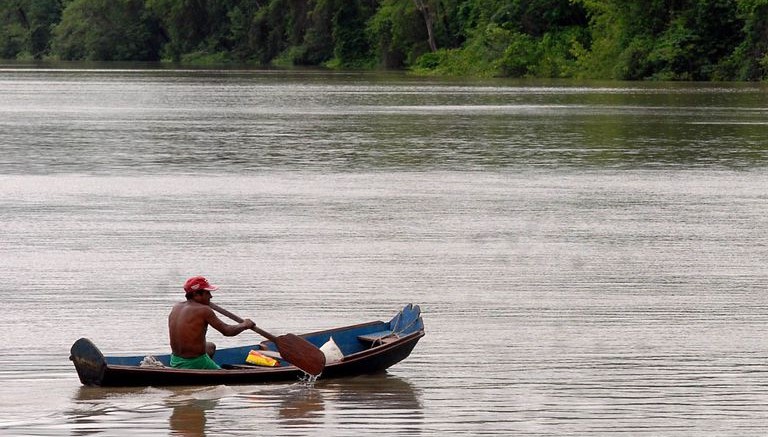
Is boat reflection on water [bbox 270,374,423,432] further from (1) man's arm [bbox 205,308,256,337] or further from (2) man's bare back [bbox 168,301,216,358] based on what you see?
(2) man's bare back [bbox 168,301,216,358]

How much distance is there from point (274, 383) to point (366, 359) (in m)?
0.78

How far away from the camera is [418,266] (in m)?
20.0

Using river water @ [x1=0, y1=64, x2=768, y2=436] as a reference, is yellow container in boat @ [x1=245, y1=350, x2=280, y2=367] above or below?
above

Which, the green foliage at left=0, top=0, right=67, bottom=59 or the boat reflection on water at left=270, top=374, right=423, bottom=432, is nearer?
the boat reflection on water at left=270, top=374, right=423, bottom=432

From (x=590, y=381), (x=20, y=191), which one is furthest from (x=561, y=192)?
(x=590, y=381)

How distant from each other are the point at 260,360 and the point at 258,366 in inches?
2.9

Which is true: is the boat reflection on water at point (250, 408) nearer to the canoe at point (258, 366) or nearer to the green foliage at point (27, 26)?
the canoe at point (258, 366)

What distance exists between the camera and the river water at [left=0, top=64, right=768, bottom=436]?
12398 millimetres

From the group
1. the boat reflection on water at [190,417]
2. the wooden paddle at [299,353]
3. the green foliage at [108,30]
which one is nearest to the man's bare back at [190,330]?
the wooden paddle at [299,353]

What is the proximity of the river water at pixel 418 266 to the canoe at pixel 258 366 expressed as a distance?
0.11 m

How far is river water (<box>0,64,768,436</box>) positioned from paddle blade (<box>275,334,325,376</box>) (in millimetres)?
238

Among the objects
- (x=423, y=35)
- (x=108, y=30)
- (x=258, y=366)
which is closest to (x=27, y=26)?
(x=108, y=30)

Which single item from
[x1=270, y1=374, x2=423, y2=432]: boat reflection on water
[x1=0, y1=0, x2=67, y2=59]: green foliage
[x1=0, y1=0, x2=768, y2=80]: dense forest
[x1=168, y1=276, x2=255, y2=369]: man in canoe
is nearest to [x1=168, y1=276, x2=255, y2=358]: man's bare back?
[x1=168, y1=276, x2=255, y2=369]: man in canoe

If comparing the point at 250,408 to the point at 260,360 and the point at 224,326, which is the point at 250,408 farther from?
the point at 260,360
